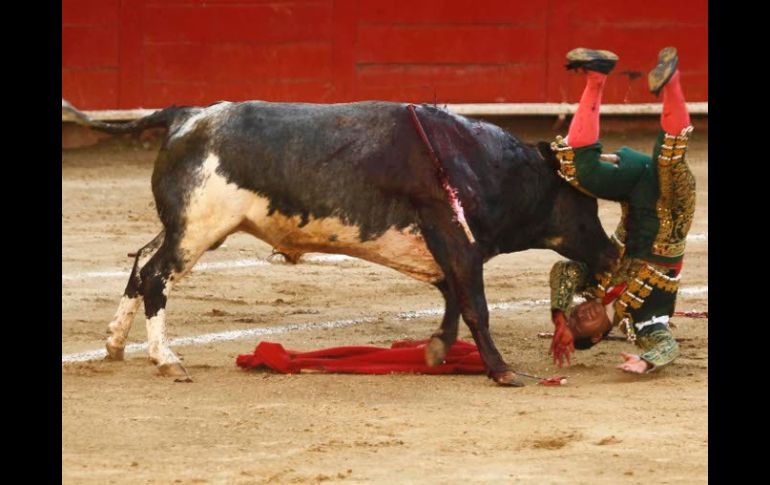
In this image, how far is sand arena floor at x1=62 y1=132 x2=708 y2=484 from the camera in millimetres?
4680

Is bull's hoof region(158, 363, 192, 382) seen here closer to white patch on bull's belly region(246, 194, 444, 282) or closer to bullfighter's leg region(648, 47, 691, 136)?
white patch on bull's belly region(246, 194, 444, 282)

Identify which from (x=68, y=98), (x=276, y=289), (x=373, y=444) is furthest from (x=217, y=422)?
(x=68, y=98)

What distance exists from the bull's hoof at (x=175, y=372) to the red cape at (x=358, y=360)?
304 millimetres

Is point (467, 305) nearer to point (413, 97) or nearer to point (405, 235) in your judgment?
point (405, 235)

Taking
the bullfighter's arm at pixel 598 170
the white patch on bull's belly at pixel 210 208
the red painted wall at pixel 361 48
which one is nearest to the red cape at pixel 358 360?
the white patch on bull's belly at pixel 210 208

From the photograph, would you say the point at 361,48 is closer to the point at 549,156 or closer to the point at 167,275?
the point at 549,156

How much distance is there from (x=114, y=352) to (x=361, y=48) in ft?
18.8

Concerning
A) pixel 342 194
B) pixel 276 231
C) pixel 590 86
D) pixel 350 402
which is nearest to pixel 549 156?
pixel 590 86

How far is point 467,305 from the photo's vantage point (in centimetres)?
592

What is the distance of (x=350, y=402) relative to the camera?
5551mm

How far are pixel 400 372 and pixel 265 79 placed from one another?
225 inches

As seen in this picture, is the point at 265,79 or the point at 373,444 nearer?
the point at 373,444

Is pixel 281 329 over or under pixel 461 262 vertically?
under

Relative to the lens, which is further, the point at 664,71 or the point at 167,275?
the point at 167,275
